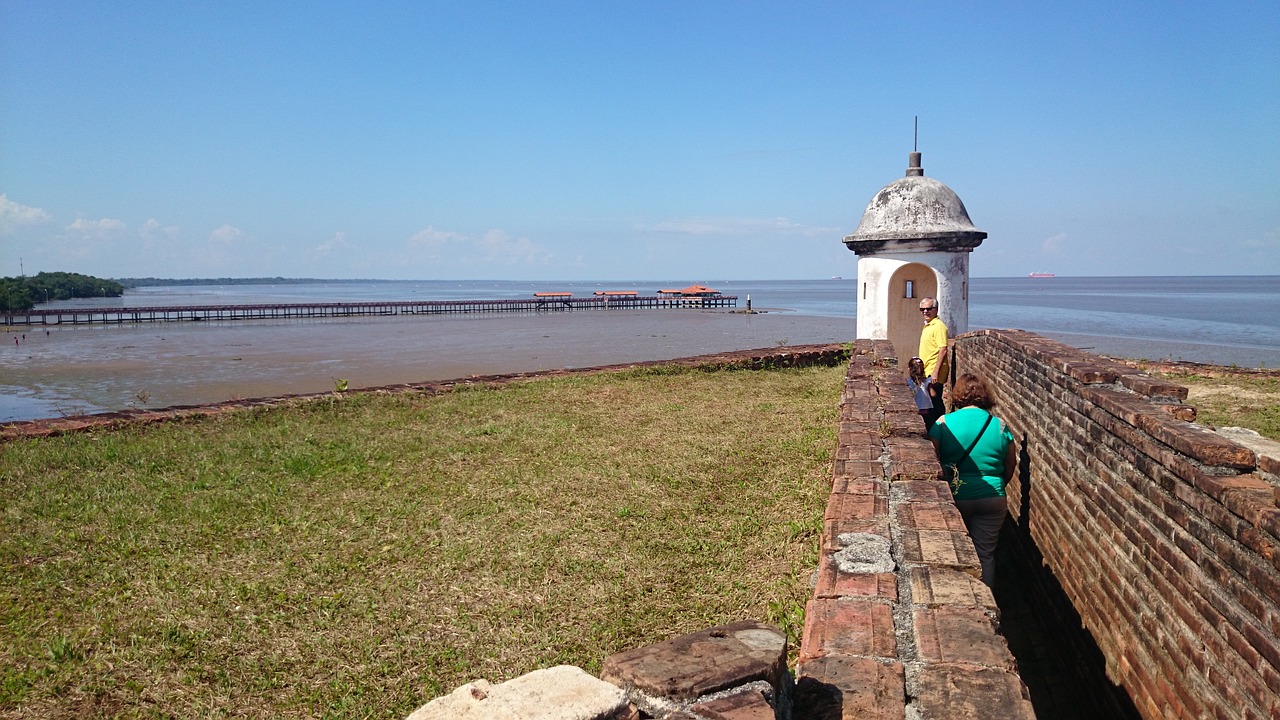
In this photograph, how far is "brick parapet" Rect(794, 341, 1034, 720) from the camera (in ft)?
5.58

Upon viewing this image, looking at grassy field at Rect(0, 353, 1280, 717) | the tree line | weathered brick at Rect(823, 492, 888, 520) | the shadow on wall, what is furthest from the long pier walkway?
weathered brick at Rect(823, 492, 888, 520)

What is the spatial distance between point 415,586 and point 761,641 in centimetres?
260

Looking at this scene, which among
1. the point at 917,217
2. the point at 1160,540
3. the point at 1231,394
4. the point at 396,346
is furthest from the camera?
the point at 396,346

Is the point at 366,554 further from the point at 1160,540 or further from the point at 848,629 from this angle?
the point at 1160,540

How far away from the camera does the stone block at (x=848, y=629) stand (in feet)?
6.37

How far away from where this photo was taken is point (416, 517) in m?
4.81

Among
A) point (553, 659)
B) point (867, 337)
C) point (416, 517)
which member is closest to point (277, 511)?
point (416, 517)

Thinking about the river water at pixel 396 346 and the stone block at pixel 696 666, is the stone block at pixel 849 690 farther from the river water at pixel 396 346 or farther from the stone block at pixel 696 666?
the river water at pixel 396 346

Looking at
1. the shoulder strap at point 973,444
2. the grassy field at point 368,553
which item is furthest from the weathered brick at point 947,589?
the shoulder strap at point 973,444

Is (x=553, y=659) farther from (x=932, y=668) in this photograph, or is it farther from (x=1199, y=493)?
(x=1199, y=493)

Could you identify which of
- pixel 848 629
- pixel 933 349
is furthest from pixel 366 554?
pixel 933 349

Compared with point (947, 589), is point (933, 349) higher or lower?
higher

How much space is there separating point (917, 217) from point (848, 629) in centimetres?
961

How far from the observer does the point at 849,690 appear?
174cm
